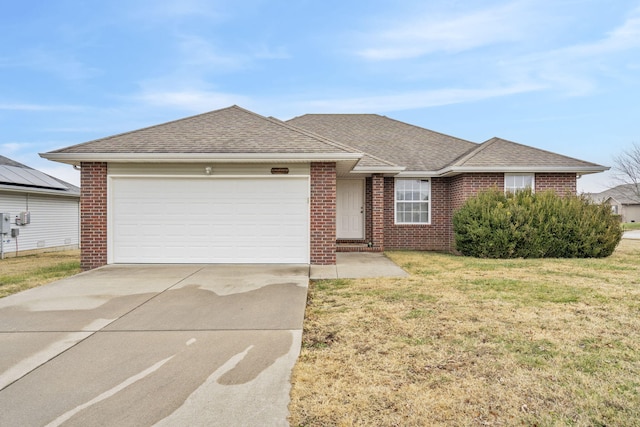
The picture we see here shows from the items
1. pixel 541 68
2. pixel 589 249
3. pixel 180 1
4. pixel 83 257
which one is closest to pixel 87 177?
pixel 83 257

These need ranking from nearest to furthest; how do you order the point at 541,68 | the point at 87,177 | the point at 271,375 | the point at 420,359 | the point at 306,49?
the point at 271,375, the point at 420,359, the point at 87,177, the point at 541,68, the point at 306,49

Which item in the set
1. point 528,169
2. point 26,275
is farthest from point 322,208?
point 528,169

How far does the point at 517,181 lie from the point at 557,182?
1.35m

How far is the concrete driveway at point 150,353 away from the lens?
2.91 metres

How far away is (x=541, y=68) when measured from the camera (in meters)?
15.0

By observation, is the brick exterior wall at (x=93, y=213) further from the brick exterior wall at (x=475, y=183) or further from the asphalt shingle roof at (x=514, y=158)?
the brick exterior wall at (x=475, y=183)

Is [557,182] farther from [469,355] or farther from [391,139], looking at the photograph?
[469,355]

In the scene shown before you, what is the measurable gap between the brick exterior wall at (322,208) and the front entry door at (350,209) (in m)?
4.17

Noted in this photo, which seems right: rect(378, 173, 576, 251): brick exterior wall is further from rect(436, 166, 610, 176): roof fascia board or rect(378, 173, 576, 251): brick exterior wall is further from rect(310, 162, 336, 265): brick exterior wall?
rect(310, 162, 336, 265): brick exterior wall

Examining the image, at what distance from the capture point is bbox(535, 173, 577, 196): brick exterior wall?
1299 centimetres

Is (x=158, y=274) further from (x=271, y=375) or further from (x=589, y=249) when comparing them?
(x=589, y=249)

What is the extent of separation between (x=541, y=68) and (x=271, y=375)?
53.6 ft

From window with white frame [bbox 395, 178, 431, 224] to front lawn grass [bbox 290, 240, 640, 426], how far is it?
6.75 metres

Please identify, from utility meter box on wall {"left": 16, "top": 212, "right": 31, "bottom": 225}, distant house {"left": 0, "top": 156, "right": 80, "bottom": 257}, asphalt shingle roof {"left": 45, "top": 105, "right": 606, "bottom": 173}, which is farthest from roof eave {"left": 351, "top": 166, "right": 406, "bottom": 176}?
utility meter box on wall {"left": 16, "top": 212, "right": 31, "bottom": 225}
